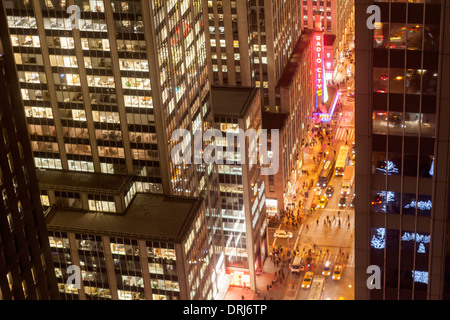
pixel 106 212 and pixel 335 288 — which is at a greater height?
pixel 106 212

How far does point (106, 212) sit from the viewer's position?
134000 millimetres

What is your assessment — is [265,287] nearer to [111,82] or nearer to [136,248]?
[136,248]

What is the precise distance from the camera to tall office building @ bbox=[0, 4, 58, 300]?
59094 mm

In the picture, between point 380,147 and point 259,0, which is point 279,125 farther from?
point 380,147

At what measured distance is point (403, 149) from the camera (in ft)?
191

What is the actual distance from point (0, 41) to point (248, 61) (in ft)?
428

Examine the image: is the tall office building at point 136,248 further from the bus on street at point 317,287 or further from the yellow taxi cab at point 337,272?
the yellow taxi cab at point 337,272

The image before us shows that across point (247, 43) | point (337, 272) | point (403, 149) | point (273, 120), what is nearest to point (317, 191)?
point (273, 120)

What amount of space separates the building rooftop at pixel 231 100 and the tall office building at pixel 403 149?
293 ft

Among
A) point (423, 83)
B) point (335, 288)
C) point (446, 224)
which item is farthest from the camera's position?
point (335, 288)

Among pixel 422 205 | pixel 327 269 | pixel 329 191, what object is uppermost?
pixel 422 205

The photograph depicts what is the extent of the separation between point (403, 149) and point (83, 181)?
8592cm

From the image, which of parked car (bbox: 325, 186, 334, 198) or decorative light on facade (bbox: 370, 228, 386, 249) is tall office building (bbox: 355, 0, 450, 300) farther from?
parked car (bbox: 325, 186, 334, 198)

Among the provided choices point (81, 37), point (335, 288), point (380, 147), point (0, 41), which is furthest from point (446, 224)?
point (335, 288)
